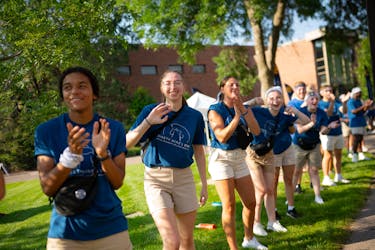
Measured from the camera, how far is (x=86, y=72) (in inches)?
100

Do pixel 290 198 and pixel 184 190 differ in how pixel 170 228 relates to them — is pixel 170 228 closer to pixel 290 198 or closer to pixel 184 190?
pixel 184 190

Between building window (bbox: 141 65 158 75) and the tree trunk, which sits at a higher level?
building window (bbox: 141 65 158 75)

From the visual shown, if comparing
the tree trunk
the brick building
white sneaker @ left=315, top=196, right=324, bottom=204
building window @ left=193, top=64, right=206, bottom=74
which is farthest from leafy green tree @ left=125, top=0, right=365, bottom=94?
building window @ left=193, top=64, right=206, bottom=74

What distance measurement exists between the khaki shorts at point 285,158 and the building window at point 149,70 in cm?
3289

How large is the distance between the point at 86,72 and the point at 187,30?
29.2 feet

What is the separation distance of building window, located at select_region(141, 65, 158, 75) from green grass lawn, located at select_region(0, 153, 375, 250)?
28321mm

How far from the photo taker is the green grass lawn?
5133mm

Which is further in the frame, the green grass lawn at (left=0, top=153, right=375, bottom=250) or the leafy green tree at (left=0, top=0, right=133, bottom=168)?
the green grass lawn at (left=0, top=153, right=375, bottom=250)

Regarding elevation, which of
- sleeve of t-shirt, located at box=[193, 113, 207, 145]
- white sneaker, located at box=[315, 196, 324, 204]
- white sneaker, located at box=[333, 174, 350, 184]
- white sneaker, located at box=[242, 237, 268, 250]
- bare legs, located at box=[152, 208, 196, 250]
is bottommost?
white sneaker, located at box=[333, 174, 350, 184]

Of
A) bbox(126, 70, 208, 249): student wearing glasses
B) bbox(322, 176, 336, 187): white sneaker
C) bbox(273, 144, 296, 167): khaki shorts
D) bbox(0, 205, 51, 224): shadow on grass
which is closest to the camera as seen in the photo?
bbox(126, 70, 208, 249): student wearing glasses

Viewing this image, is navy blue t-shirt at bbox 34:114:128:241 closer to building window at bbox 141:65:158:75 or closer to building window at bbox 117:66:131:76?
building window at bbox 117:66:131:76

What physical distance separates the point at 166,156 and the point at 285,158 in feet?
9.89

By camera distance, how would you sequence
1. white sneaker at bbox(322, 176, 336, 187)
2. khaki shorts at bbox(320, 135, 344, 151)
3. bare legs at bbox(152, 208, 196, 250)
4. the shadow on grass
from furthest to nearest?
the shadow on grass → khaki shorts at bbox(320, 135, 344, 151) → white sneaker at bbox(322, 176, 336, 187) → bare legs at bbox(152, 208, 196, 250)

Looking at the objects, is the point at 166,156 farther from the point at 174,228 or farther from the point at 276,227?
the point at 276,227
